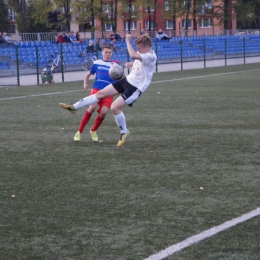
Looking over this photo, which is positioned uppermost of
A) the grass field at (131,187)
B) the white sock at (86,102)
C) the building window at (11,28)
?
the building window at (11,28)

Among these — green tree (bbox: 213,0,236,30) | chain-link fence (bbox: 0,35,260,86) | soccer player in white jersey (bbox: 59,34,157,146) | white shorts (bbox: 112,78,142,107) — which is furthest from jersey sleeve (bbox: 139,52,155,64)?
green tree (bbox: 213,0,236,30)

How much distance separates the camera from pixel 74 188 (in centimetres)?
678

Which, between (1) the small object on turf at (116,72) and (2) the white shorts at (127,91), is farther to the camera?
(1) the small object on turf at (116,72)

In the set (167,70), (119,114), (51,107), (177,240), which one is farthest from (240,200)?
(167,70)

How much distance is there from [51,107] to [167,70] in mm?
18359

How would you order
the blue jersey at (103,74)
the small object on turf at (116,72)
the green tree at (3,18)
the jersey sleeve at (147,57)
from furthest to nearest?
the green tree at (3,18) < the blue jersey at (103,74) < the small object on turf at (116,72) < the jersey sleeve at (147,57)

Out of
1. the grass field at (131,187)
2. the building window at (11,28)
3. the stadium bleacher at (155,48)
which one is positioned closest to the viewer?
the grass field at (131,187)

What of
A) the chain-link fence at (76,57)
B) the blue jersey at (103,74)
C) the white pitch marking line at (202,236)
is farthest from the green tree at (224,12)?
the white pitch marking line at (202,236)

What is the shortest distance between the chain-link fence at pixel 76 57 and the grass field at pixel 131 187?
1260 cm

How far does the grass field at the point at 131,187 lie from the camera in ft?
16.0

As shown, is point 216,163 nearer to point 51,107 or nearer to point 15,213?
point 15,213

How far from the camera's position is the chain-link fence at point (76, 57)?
25672 mm

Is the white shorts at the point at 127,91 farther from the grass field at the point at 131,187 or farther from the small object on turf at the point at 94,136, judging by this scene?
the small object on turf at the point at 94,136

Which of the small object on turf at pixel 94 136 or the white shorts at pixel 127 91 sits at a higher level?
the white shorts at pixel 127 91
